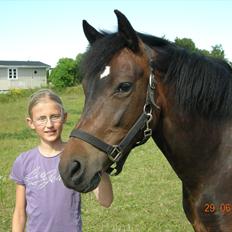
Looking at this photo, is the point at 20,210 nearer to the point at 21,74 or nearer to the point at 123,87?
the point at 123,87

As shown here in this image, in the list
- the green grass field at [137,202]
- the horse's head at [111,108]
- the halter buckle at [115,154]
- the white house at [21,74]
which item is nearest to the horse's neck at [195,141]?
the horse's head at [111,108]

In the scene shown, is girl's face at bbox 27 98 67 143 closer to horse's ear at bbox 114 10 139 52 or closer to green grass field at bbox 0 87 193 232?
horse's ear at bbox 114 10 139 52

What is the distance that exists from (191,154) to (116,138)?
588 mm

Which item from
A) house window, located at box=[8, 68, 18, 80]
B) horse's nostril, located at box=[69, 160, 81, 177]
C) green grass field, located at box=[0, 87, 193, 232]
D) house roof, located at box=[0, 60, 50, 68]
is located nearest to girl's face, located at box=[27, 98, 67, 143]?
horse's nostril, located at box=[69, 160, 81, 177]

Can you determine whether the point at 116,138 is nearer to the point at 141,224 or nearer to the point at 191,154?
the point at 191,154

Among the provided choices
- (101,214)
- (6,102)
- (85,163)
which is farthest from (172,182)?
(6,102)

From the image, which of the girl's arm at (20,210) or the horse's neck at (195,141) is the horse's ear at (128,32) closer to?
the horse's neck at (195,141)

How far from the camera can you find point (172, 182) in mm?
7453

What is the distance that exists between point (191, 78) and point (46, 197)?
1336 mm

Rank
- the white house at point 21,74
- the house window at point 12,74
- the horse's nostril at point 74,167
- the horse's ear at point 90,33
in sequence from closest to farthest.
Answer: the horse's nostril at point 74,167 < the horse's ear at point 90,33 < the white house at point 21,74 < the house window at point 12,74

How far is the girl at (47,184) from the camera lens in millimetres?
2732

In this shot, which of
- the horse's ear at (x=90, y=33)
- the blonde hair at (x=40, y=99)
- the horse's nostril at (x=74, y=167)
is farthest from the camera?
the horse's ear at (x=90, y=33)

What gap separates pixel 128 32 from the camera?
2.61 meters

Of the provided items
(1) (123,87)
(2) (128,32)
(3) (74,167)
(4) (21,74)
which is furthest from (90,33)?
(4) (21,74)
